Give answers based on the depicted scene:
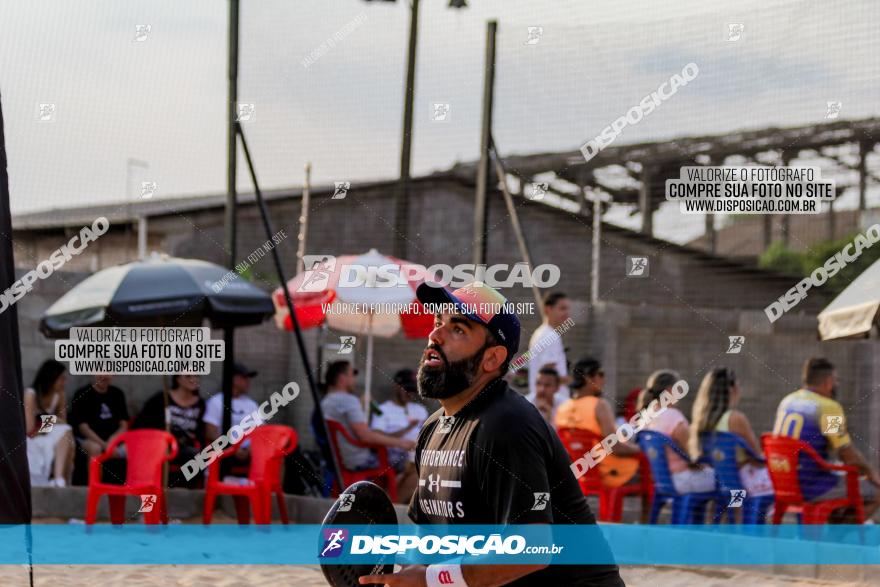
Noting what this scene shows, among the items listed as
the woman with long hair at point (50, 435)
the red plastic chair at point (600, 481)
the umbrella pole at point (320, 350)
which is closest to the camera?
the red plastic chair at point (600, 481)

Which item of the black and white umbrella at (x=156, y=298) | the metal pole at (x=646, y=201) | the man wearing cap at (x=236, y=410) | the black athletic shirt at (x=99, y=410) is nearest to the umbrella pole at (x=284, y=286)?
the black and white umbrella at (x=156, y=298)

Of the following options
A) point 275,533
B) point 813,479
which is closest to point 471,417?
point 813,479

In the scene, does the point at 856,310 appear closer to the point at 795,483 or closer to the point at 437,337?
the point at 795,483

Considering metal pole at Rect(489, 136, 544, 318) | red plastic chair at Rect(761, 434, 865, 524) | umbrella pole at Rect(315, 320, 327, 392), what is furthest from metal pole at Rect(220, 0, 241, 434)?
red plastic chair at Rect(761, 434, 865, 524)

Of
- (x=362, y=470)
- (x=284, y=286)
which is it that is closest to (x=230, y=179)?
(x=284, y=286)

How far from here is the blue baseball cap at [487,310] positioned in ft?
12.1

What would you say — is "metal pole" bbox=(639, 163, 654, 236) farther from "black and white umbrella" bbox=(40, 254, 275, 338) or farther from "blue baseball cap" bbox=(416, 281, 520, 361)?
"blue baseball cap" bbox=(416, 281, 520, 361)

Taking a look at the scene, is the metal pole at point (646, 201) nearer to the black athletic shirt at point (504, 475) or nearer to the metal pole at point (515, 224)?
the metal pole at point (515, 224)

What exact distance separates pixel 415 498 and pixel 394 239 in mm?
7099

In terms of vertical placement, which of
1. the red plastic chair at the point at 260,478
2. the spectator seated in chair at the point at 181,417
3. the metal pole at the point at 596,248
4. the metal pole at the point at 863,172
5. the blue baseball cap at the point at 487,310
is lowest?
the red plastic chair at the point at 260,478

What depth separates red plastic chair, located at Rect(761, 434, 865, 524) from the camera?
8.16 m

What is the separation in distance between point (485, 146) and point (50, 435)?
13.5 feet

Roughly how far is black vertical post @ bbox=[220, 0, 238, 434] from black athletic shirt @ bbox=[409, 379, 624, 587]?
6237 millimetres

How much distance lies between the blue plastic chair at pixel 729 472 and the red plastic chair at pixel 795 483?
0.15 metres
